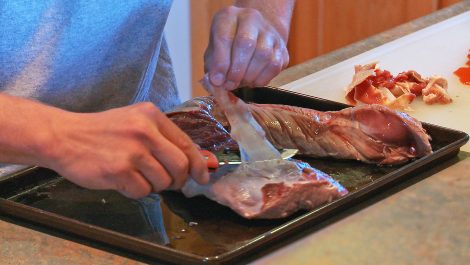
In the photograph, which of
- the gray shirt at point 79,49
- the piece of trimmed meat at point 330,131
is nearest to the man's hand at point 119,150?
the piece of trimmed meat at point 330,131

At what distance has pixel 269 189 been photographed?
124cm

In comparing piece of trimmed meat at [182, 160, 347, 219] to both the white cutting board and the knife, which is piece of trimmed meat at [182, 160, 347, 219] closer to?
the knife

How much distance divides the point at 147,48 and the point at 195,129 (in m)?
0.33

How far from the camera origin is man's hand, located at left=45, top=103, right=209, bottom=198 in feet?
3.57

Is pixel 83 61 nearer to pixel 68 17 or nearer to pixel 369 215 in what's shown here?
pixel 68 17

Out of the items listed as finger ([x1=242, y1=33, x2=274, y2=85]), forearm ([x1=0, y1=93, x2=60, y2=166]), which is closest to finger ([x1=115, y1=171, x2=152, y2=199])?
forearm ([x1=0, y1=93, x2=60, y2=166])

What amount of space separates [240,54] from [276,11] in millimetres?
343

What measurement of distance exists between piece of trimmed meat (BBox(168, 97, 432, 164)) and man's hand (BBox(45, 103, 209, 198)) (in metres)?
0.30

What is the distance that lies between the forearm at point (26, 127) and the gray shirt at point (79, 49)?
0.44m

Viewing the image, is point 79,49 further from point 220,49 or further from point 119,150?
point 119,150

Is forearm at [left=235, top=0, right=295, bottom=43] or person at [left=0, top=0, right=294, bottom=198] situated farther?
forearm at [left=235, top=0, right=295, bottom=43]

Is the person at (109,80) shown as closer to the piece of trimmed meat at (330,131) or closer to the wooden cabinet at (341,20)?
the piece of trimmed meat at (330,131)

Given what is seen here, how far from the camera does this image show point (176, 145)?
1.13 m

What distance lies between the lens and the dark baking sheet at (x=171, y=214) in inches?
43.8
